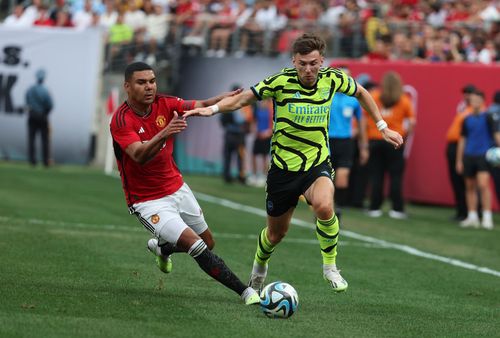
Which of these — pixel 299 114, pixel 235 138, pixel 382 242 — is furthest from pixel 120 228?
pixel 235 138

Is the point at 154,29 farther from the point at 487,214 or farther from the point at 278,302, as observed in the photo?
the point at 278,302

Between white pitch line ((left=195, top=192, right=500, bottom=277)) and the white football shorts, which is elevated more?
the white football shorts

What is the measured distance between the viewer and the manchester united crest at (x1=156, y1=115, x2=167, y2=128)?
10.1 metres

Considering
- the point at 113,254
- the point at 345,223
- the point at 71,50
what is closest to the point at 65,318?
the point at 113,254

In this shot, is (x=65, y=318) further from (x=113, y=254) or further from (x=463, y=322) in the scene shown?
(x=113, y=254)

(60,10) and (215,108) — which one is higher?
(215,108)

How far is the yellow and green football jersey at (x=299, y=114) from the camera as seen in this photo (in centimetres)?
1030

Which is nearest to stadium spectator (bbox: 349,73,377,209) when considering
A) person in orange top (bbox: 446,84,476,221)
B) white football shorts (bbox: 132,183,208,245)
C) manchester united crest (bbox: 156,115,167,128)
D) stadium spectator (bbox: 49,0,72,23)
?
person in orange top (bbox: 446,84,476,221)

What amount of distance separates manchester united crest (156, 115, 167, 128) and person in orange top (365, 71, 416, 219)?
10.1 meters

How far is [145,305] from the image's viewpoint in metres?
9.45

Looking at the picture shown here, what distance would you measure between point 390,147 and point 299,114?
33.6ft

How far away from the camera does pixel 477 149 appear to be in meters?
18.9

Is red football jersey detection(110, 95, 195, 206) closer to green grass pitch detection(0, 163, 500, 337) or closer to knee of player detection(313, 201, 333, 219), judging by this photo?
green grass pitch detection(0, 163, 500, 337)

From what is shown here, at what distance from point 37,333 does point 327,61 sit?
19.5 meters
